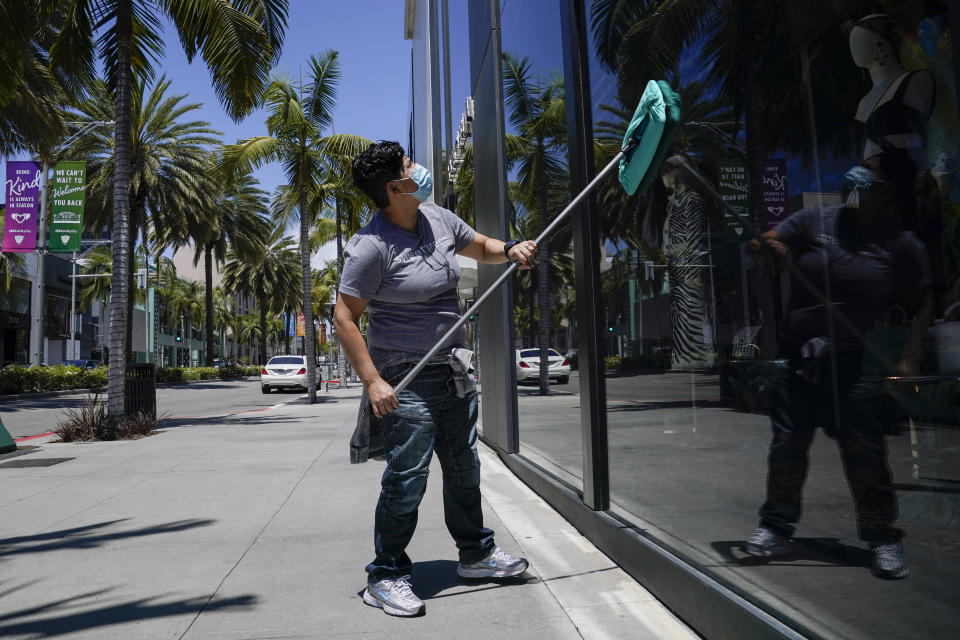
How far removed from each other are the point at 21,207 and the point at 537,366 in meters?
20.2

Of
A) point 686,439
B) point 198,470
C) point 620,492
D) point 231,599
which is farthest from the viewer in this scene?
point 198,470

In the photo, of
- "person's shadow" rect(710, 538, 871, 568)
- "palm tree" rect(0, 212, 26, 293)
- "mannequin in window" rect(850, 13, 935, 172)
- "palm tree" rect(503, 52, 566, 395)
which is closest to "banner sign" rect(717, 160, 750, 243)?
"mannequin in window" rect(850, 13, 935, 172)

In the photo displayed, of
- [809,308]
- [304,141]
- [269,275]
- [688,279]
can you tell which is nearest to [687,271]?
[688,279]

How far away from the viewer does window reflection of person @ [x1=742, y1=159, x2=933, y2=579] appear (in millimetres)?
1625

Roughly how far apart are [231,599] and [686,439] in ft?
6.84

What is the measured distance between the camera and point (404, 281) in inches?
120

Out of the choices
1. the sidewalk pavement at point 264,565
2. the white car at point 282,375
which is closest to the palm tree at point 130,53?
the sidewalk pavement at point 264,565

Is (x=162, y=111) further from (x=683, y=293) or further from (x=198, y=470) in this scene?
(x=683, y=293)

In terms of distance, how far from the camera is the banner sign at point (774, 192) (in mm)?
2123

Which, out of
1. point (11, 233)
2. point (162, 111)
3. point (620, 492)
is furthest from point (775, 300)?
point (162, 111)

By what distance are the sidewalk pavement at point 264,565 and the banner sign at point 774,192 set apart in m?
1.53

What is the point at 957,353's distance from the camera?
1.46 m

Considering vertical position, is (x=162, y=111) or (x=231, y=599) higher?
(x=162, y=111)

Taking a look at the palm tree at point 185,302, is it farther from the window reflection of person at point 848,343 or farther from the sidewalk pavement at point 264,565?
the window reflection of person at point 848,343
